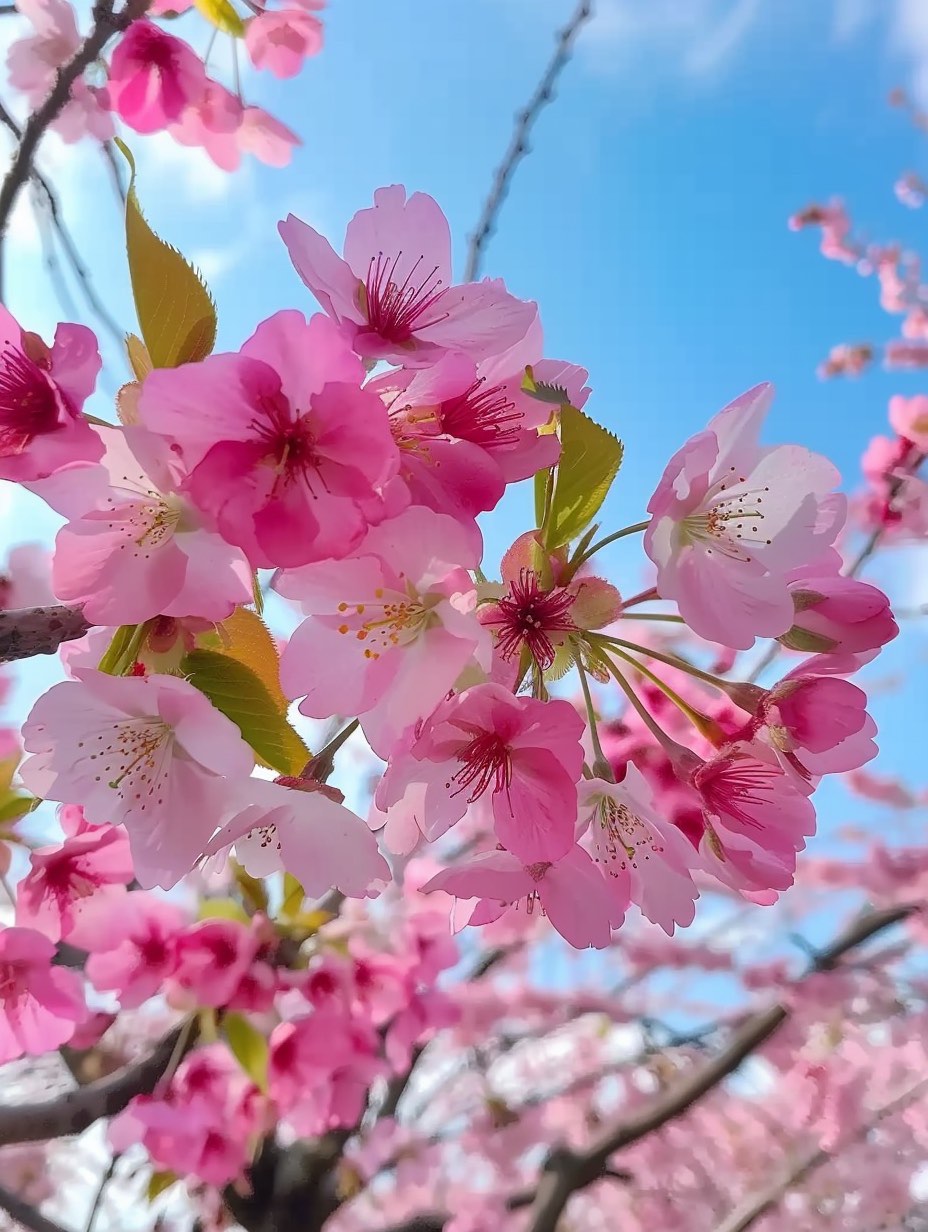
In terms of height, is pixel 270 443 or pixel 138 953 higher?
pixel 270 443

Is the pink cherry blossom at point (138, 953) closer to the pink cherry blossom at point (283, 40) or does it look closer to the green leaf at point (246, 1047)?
the green leaf at point (246, 1047)

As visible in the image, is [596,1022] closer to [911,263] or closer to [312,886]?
[312,886]

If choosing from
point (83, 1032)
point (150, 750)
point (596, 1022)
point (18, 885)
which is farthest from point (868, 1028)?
point (150, 750)

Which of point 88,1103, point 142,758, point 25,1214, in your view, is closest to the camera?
point 142,758

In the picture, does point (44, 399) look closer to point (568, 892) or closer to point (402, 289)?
point (402, 289)

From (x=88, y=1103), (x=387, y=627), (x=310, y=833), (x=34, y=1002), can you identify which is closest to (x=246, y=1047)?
(x=88, y=1103)

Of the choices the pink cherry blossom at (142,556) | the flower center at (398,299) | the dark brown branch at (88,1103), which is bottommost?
the dark brown branch at (88,1103)

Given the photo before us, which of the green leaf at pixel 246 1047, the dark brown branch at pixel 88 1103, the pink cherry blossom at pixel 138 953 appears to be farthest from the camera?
the green leaf at pixel 246 1047

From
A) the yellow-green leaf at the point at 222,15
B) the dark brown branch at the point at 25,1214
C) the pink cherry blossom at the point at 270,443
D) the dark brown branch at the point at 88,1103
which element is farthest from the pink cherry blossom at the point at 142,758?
the dark brown branch at the point at 25,1214
